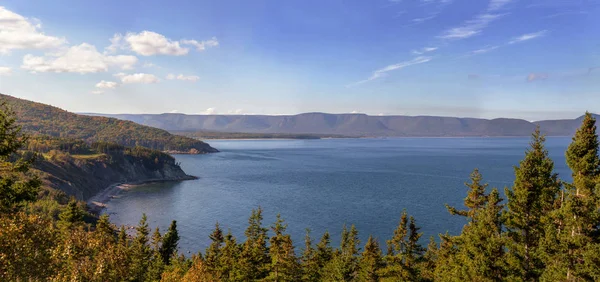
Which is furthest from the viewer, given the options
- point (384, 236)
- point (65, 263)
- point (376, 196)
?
point (376, 196)

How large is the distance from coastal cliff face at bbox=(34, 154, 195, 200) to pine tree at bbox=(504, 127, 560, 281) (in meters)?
131

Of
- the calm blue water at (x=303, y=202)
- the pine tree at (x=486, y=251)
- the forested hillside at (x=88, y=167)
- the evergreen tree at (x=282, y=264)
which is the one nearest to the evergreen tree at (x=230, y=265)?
the evergreen tree at (x=282, y=264)

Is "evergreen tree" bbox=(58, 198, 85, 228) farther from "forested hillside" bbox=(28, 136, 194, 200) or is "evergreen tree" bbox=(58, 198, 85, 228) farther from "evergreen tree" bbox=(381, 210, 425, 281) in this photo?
"forested hillside" bbox=(28, 136, 194, 200)

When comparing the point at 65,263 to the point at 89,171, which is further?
the point at 89,171

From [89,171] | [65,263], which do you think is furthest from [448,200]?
[89,171]

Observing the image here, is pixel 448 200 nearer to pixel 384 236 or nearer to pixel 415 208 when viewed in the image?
pixel 415 208

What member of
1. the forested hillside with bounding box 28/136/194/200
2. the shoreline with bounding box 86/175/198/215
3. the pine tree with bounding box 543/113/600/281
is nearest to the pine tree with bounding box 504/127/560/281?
the pine tree with bounding box 543/113/600/281

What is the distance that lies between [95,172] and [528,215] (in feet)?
565

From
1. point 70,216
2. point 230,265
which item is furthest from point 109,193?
point 230,265

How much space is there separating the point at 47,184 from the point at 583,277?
135 m

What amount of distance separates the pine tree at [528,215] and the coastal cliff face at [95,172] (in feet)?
430

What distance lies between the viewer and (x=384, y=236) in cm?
8481

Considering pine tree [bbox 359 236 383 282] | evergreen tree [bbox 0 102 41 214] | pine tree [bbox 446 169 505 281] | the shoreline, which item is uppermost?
evergreen tree [bbox 0 102 41 214]

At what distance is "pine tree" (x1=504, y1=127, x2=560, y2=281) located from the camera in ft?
79.4
